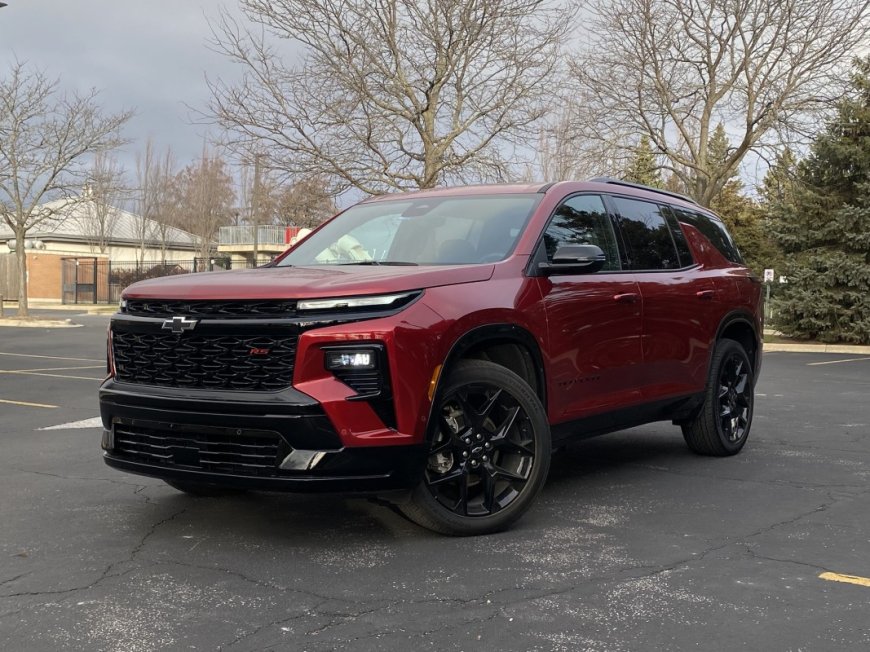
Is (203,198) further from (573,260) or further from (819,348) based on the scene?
(573,260)

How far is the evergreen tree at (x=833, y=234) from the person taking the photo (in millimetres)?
24625

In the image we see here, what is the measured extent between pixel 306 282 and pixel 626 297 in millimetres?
2273

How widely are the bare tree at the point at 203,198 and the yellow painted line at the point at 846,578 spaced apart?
63186mm

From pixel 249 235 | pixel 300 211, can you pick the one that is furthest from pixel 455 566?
pixel 300 211

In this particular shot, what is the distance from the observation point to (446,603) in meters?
3.83

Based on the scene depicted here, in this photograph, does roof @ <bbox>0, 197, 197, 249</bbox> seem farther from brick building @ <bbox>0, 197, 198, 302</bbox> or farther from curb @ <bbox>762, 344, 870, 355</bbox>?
curb @ <bbox>762, 344, 870, 355</bbox>

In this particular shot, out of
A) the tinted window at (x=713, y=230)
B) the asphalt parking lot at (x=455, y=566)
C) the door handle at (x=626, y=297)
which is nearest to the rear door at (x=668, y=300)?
the door handle at (x=626, y=297)

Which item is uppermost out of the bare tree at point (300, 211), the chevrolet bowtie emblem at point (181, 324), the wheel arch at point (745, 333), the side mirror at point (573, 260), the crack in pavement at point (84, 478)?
the bare tree at point (300, 211)

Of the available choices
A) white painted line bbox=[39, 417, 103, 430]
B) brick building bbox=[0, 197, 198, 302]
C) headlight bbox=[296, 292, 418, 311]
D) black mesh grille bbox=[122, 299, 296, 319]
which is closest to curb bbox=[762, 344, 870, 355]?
white painted line bbox=[39, 417, 103, 430]

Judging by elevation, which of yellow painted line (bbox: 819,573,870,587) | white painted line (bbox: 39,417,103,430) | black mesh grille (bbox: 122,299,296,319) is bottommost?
white painted line (bbox: 39,417,103,430)

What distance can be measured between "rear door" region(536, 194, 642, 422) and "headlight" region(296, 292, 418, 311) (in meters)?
1.15

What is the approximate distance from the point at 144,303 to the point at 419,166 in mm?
20104

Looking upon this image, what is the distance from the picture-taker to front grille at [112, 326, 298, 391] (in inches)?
171

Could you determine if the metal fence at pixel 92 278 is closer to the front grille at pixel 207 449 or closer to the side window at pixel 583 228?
the side window at pixel 583 228
